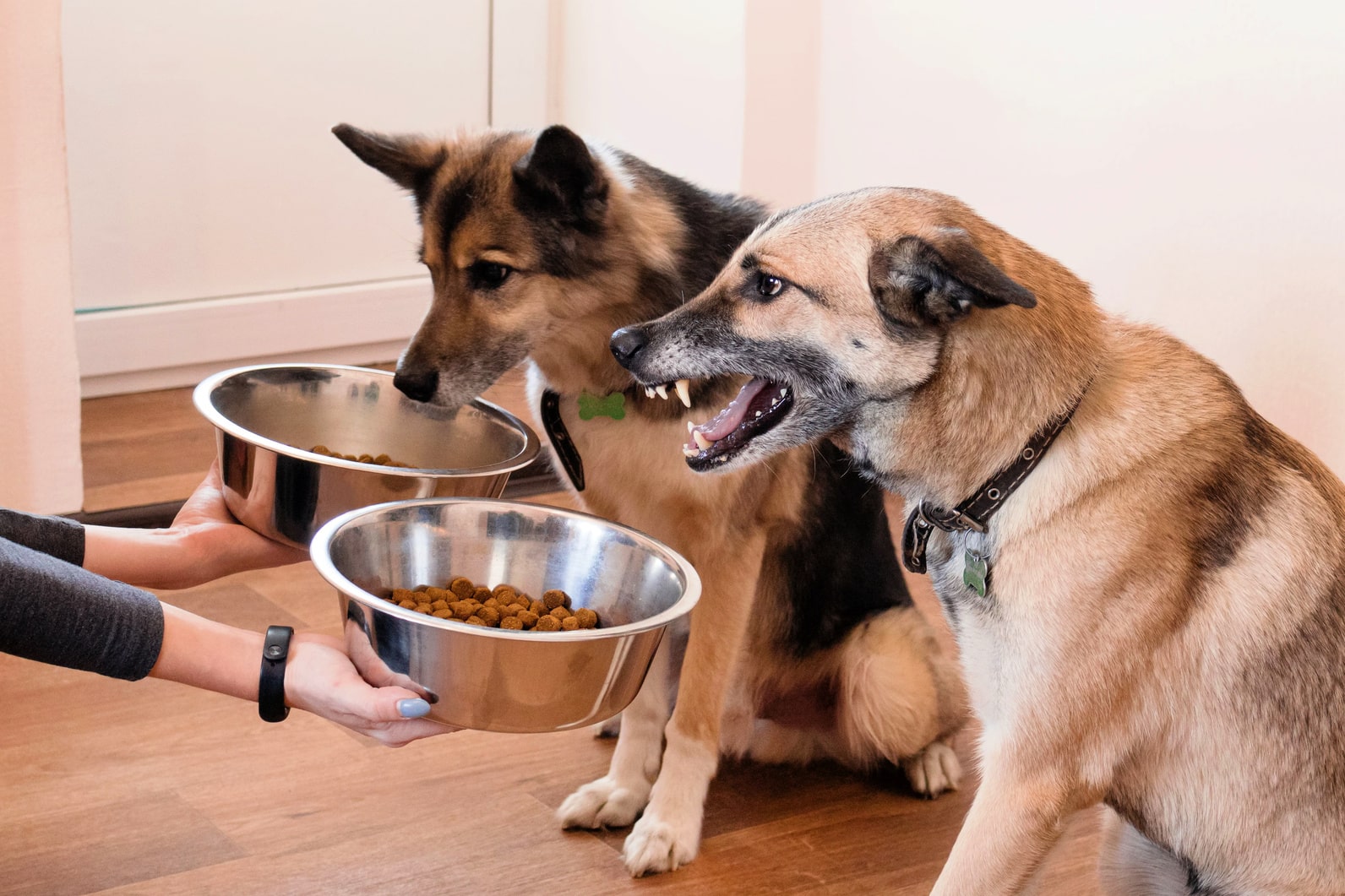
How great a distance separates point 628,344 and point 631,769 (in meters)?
0.79

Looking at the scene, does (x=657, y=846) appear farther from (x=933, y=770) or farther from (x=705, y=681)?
(x=933, y=770)

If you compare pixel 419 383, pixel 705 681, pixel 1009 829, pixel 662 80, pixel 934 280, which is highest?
pixel 662 80

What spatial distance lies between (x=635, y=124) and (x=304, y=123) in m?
0.97

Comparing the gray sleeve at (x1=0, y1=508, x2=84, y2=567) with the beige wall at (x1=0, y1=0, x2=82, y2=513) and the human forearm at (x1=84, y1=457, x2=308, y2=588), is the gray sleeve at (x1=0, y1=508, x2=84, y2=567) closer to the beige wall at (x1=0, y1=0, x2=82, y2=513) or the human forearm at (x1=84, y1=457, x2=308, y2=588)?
the human forearm at (x1=84, y1=457, x2=308, y2=588)

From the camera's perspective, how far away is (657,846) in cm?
190

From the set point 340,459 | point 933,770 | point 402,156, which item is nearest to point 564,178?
point 402,156

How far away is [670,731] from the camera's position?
2004mm

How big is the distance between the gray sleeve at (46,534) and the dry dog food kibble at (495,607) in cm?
44

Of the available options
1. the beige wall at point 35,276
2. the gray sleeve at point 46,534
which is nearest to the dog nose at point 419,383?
the gray sleeve at point 46,534

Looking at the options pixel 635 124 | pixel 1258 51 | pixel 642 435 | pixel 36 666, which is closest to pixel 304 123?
pixel 635 124

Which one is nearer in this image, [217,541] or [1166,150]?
[217,541]

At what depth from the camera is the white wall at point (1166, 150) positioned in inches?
90.1

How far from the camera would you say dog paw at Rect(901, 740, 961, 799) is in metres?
2.14

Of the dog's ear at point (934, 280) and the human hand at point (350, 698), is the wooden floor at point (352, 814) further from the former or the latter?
the dog's ear at point (934, 280)
